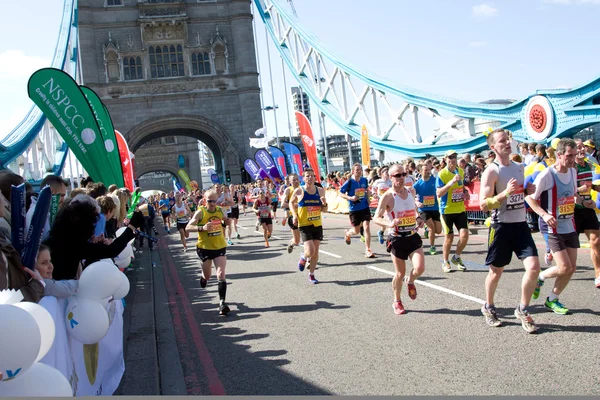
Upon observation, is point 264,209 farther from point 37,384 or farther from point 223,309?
point 37,384

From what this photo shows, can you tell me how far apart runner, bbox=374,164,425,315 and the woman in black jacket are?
3.36 meters

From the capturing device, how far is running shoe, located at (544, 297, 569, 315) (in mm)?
6562

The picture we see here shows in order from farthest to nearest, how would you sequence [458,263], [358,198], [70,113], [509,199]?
[358,198], [70,113], [458,263], [509,199]

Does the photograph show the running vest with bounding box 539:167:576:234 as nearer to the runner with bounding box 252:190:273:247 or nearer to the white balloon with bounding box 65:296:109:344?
the white balloon with bounding box 65:296:109:344

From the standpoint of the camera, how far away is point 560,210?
6.65 metres

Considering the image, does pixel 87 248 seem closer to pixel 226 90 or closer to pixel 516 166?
pixel 516 166

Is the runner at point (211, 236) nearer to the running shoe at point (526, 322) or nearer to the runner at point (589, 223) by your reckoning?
the running shoe at point (526, 322)

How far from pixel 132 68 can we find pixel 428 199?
46.5 metres

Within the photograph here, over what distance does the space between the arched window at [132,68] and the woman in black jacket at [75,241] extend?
166ft

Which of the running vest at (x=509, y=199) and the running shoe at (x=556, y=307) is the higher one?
the running vest at (x=509, y=199)

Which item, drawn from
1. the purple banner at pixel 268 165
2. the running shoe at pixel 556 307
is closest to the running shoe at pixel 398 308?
the running shoe at pixel 556 307

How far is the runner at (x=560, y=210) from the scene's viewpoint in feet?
21.2

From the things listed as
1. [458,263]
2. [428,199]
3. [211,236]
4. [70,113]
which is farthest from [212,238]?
[428,199]

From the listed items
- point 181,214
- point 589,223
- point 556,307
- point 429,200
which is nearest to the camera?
point 556,307
